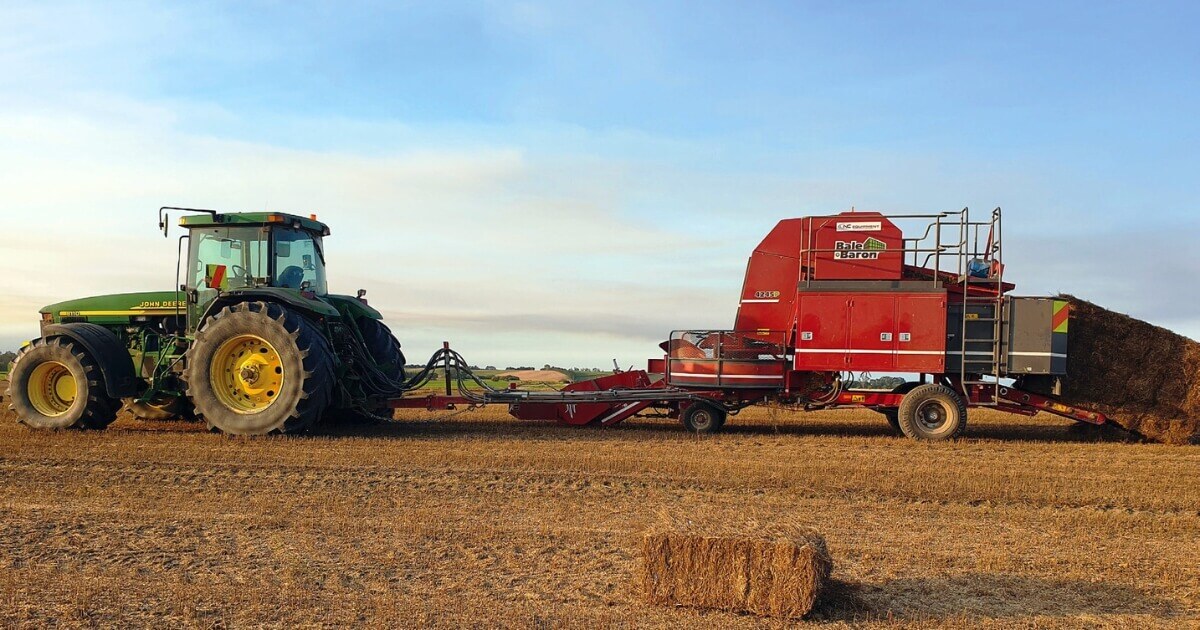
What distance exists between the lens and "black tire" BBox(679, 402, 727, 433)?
12.8m

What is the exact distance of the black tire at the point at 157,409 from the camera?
13.0 metres

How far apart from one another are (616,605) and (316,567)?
5.92 feet

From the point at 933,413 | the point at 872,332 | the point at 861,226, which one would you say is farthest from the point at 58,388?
the point at 933,413

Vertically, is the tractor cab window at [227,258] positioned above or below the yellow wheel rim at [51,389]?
above

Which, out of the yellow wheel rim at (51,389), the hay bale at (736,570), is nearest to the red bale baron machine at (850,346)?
the yellow wheel rim at (51,389)

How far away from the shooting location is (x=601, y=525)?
6.41 m

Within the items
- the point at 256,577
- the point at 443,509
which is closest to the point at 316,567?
the point at 256,577

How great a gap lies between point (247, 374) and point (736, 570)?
8224mm

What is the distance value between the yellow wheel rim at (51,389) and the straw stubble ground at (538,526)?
0.65m

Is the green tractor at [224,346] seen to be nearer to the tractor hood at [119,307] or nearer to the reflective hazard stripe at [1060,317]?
the tractor hood at [119,307]

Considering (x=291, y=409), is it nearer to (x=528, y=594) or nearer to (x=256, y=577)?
(x=256, y=577)

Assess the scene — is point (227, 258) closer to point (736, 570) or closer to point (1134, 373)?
point (736, 570)

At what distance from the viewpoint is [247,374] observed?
11.1 m

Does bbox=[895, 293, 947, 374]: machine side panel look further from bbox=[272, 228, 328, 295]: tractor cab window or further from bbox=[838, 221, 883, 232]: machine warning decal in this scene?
bbox=[272, 228, 328, 295]: tractor cab window
